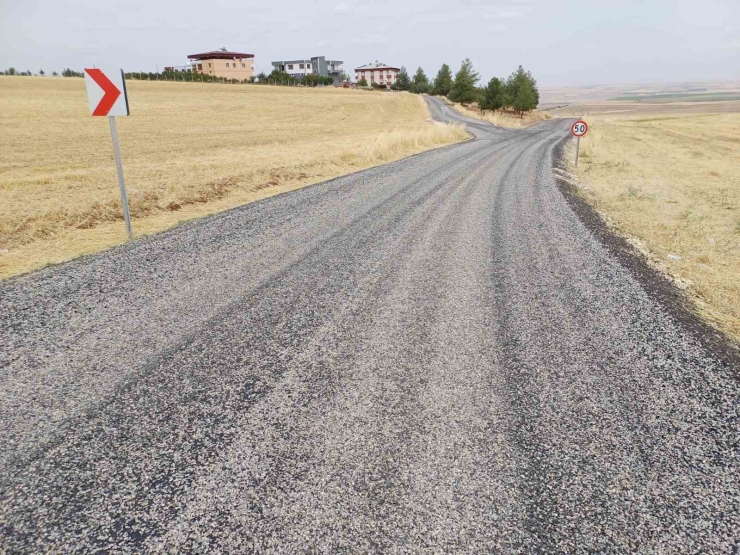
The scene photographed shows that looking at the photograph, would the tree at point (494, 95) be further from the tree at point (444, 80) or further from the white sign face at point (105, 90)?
the white sign face at point (105, 90)

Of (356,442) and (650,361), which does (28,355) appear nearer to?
(356,442)

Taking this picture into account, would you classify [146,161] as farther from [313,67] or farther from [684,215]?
[313,67]

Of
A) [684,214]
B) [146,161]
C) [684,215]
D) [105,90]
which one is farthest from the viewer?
[146,161]

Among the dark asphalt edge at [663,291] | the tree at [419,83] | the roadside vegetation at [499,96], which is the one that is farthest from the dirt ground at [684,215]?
the tree at [419,83]

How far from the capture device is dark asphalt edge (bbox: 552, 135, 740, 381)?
164 inches

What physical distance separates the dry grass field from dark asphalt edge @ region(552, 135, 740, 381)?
26.8 ft

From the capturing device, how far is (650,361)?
3.92 meters

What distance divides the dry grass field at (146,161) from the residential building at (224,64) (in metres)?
67.6

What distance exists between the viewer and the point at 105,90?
6.50 m

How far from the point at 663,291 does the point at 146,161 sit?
1962 centimetres

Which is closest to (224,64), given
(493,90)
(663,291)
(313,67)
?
(313,67)

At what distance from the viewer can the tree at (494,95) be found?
68.4m

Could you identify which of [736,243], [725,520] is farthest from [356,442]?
[736,243]

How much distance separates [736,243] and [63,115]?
140 ft
